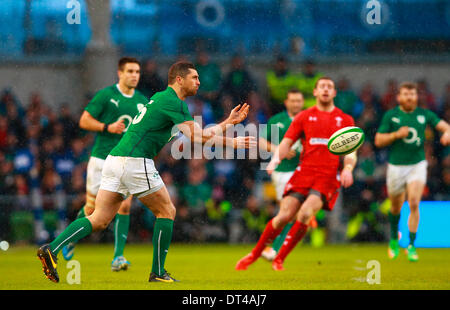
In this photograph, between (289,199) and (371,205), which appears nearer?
(289,199)

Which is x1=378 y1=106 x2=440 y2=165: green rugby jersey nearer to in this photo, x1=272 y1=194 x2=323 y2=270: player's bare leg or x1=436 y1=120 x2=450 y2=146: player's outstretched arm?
x1=436 y1=120 x2=450 y2=146: player's outstretched arm

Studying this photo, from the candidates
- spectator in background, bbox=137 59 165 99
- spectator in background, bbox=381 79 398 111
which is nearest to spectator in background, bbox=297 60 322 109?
spectator in background, bbox=381 79 398 111

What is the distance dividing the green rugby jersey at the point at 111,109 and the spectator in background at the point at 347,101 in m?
6.45

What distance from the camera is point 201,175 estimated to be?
15.0 m

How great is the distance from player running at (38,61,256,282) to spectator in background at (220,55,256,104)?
7.42 metres

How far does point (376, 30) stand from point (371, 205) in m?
4.18

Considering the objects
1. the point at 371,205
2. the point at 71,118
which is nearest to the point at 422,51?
the point at 371,205

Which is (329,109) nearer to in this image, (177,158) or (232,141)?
(232,141)

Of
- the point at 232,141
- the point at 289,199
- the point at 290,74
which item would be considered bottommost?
the point at 289,199

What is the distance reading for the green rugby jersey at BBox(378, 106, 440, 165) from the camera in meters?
11.5

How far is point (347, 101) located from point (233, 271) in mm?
6823

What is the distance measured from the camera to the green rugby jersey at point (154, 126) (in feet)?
24.7

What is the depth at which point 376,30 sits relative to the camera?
17.5 metres

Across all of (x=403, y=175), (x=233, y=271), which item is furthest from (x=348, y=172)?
(x=403, y=175)
